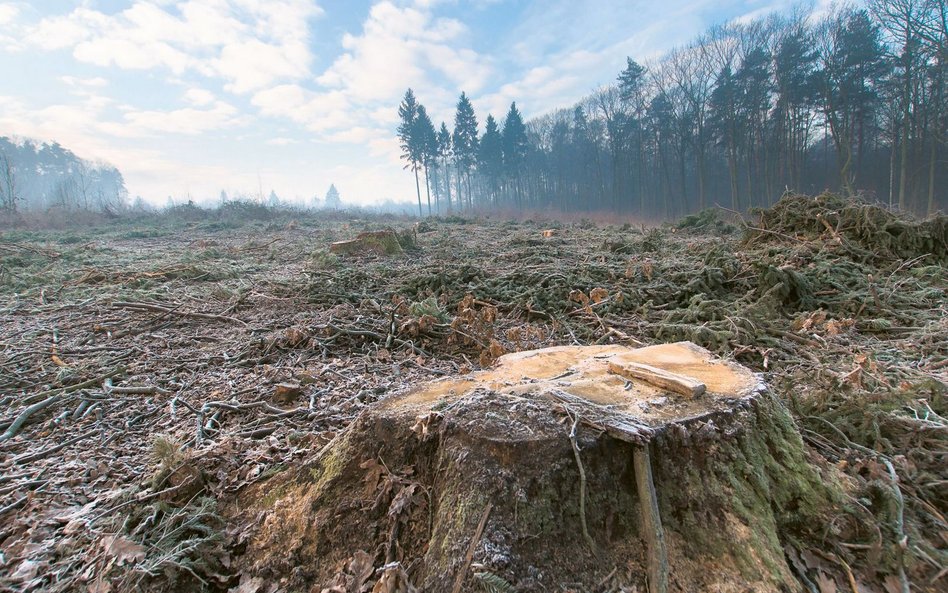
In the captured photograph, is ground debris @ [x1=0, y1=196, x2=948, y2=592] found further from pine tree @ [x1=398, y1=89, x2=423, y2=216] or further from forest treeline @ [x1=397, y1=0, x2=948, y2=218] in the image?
pine tree @ [x1=398, y1=89, x2=423, y2=216]

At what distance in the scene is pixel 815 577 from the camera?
1357 mm

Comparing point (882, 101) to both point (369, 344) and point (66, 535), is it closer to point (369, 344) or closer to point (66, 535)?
point (369, 344)

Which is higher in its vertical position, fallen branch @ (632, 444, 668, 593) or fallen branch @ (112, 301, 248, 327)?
fallen branch @ (112, 301, 248, 327)

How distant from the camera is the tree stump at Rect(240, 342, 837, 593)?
4.26 ft

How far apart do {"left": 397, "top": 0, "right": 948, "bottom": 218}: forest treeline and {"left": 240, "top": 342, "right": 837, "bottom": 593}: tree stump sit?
976 cm

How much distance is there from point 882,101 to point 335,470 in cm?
3115

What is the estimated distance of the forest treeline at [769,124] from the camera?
18.6 metres

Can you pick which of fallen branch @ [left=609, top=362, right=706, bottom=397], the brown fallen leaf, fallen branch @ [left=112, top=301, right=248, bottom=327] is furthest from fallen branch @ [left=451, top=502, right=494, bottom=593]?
fallen branch @ [left=112, top=301, right=248, bottom=327]

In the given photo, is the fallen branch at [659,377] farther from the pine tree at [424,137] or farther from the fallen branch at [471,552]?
the pine tree at [424,137]

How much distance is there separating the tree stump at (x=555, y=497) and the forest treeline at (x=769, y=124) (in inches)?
384

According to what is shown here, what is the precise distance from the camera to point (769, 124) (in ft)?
89.6

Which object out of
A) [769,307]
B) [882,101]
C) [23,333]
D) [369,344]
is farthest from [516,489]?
[882,101]

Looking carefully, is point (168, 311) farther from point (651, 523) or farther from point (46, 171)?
point (46, 171)

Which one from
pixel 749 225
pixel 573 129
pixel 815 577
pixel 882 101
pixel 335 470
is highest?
pixel 573 129
